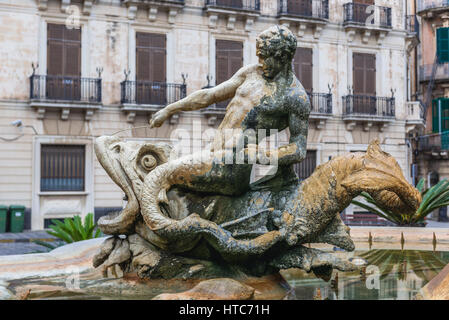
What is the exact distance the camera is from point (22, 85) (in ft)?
53.1

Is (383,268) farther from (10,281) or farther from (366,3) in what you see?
(366,3)

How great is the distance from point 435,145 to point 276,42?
71.3ft

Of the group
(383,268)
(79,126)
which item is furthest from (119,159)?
(79,126)

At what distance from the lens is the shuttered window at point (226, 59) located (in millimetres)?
18859

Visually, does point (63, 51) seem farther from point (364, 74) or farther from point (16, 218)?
point (364, 74)

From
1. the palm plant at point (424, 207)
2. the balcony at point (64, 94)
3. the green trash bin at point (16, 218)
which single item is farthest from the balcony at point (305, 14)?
the palm plant at point (424, 207)

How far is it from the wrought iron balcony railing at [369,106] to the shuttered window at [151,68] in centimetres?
678

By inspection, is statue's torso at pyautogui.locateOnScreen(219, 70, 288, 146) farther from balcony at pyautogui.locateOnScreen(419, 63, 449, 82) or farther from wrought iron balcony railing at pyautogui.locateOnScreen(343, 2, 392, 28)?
balcony at pyautogui.locateOnScreen(419, 63, 449, 82)

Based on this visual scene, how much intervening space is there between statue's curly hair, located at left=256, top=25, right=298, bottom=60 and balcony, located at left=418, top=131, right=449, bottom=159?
69.7 feet

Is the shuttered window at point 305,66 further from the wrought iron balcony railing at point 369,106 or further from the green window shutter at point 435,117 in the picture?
the green window shutter at point 435,117

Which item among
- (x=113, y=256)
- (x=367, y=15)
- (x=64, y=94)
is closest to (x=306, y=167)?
(x=367, y=15)

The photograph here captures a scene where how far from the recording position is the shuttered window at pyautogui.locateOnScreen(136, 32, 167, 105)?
57.9 feet

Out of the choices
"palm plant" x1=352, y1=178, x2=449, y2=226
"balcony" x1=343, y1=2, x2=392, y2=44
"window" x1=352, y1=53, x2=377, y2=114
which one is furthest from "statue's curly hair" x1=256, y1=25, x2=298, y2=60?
"balcony" x1=343, y1=2, x2=392, y2=44
